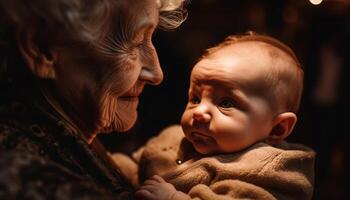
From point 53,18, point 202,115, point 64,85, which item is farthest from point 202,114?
point 53,18

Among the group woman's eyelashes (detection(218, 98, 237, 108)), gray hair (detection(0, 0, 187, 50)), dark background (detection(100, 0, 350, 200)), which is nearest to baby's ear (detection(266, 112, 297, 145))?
woman's eyelashes (detection(218, 98, 237, 108))

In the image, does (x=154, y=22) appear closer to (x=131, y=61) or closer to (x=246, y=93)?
(x=131, y=61)

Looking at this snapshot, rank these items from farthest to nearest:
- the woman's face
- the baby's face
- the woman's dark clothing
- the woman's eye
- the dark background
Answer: the dark background
the woman's eye
the baby's face
the woman's face
the woman's dark clothing

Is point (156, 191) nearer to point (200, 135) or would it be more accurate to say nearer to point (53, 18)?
point (200, 135)

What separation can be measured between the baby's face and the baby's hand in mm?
177

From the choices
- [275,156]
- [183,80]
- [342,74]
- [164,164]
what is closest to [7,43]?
[164,164]

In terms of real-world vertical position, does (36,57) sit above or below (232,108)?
above

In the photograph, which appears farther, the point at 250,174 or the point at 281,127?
the point at 281,127

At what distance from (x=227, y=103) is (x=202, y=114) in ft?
0.28

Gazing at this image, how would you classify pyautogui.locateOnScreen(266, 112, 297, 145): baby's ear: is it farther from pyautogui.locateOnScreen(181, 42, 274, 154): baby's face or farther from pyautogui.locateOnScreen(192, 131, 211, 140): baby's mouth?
pyautogui.locateOnScreen(192, 131, 211, 140): baby's mouth

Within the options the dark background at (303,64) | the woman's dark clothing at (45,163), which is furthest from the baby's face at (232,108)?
the dark background at (303,64)

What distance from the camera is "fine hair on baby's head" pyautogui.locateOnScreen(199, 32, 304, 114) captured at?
1441 mm

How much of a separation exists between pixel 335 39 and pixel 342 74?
1.17 feet

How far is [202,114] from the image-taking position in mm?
1422
